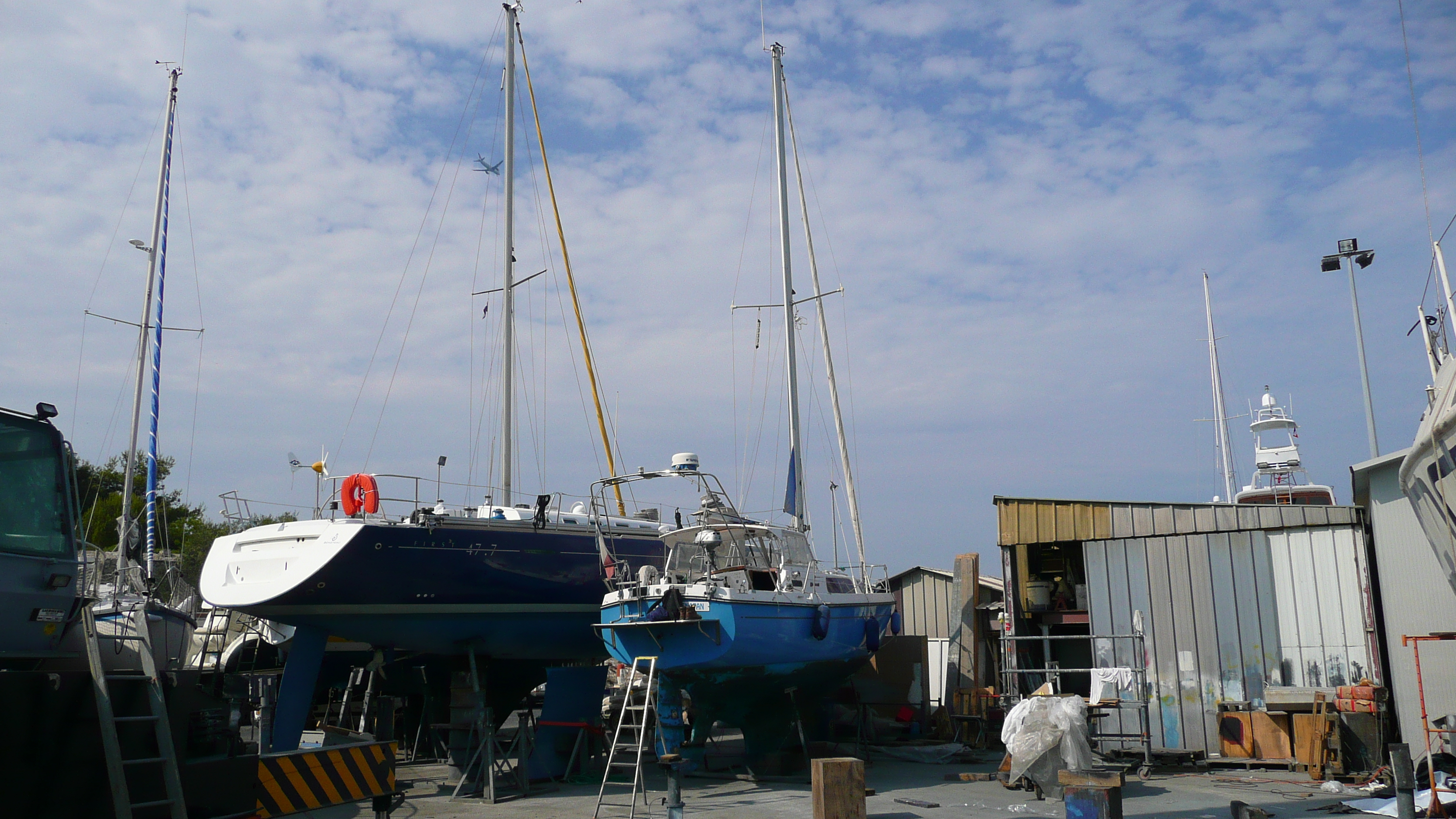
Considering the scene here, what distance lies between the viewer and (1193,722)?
12.5 m

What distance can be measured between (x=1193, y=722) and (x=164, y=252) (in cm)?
1987

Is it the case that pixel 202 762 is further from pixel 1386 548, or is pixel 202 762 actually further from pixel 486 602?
pixel 1386 548

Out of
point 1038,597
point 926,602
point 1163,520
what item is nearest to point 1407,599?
point 1163,520

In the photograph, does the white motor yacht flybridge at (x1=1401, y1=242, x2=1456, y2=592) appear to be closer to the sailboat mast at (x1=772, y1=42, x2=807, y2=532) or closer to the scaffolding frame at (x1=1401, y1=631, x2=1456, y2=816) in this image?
the scaffolding frame at (x1=1401, y1=631, x2=1456, y2=816)

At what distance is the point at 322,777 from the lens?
5.55m

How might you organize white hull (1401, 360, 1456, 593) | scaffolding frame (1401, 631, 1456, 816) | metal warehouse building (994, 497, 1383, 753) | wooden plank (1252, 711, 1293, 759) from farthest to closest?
metal warehouse building (994, 497, 1383, 753) → wooden plank (1252, 711, 1293, 759) → scaffolding frame (1401, 631, 1456, 816) → white hull (1401, 360, 1456, 593)

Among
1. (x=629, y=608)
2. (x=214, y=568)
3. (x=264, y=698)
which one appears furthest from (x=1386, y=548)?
(x=214, y=568)

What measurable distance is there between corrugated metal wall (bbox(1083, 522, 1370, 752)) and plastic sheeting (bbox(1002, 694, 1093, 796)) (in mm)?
3290

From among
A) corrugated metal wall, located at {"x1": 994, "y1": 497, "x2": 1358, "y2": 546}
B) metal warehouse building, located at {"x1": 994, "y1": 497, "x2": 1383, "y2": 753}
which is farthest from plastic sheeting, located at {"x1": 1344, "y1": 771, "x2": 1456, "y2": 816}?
corrugated metal wall, located at {"x1": 994, "y1": 497, "x2": 1358, "y2": 546}

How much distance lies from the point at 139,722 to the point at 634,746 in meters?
10.2

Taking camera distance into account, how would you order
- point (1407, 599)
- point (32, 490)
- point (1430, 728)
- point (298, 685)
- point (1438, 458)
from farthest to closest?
point (298, 685) → point (1407, 599) → point (1430, 728) → point (1438, 458) → point (32, 490)

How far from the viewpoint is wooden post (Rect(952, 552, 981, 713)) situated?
16219mm

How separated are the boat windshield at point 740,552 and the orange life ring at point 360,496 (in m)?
3.78

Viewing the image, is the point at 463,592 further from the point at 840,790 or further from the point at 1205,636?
the point at 1205,636
